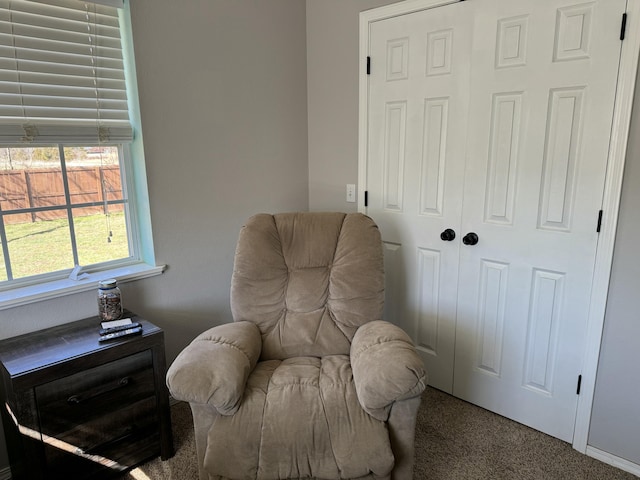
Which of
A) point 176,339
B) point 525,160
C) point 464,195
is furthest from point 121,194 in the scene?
point 525,160

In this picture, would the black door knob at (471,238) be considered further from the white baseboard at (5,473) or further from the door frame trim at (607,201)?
the white baseboard at (5,473)

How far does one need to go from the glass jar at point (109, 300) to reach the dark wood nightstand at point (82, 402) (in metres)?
0.06

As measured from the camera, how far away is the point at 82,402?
1.61 m

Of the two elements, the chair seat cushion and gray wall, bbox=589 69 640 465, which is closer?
the chair seat cushion

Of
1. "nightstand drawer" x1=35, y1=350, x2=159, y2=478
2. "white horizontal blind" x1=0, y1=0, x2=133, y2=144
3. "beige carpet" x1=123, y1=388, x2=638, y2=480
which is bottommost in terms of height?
"beige carpet" x1=123, y1=388, x2=638, y2=480

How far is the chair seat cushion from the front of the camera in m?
1.46

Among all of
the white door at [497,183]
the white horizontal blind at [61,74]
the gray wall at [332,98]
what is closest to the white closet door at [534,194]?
the white door at [497,183]

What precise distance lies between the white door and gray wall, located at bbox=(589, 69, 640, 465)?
0.09m

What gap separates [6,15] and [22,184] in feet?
2.15

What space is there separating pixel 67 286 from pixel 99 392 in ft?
1.63

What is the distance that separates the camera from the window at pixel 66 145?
169 cm

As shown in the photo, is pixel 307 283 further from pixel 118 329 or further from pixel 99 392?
pixel 99 392

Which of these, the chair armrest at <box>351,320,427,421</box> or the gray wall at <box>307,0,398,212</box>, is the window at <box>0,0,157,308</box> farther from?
the chair armrest at <box>351,320,427,421</box>

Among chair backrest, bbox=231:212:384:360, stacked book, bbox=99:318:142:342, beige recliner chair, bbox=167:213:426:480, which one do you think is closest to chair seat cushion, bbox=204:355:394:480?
beige recliner chair, bbox=167:213:426:480
